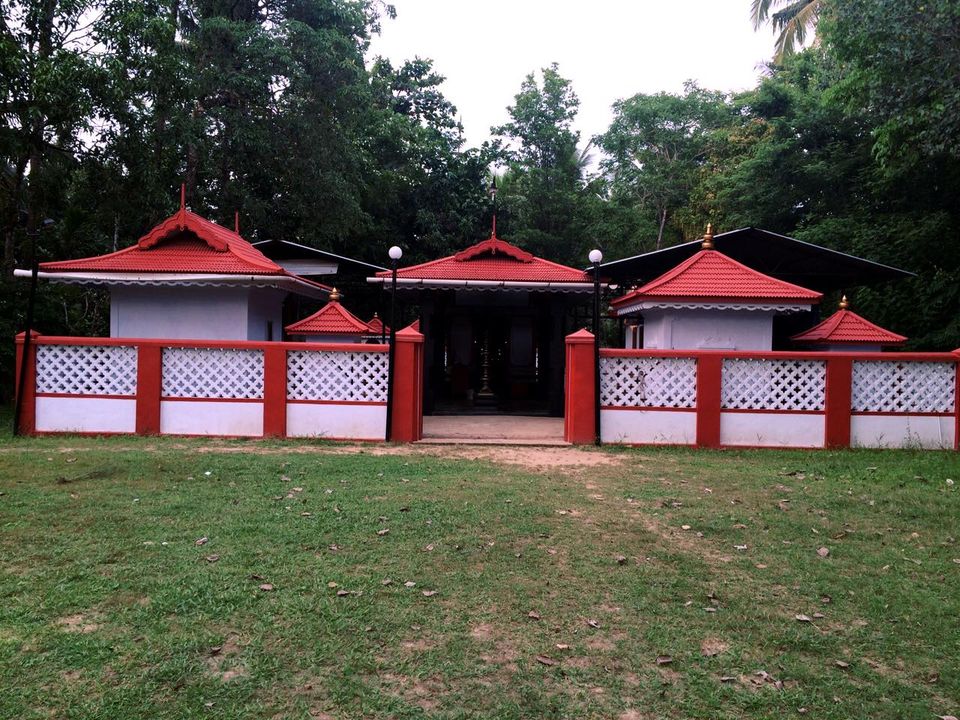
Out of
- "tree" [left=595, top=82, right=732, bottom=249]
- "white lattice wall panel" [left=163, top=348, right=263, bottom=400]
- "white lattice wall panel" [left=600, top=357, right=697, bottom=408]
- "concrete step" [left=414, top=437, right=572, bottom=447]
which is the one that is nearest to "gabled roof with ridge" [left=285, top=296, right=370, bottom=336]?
"white lattice wall panel" [left=163, top=348, right=263, bottom=400]

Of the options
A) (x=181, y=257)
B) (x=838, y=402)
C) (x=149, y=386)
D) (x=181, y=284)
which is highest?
(x=181, y=257)

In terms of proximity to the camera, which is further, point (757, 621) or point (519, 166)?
point (519, 166)

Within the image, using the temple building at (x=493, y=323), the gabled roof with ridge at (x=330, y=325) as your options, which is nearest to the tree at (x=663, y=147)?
the temple building at (x=493, y=323)

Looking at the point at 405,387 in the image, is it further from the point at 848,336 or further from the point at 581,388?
the point at 848,336

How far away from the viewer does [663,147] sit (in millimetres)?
30719

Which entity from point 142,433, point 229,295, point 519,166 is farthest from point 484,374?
point 519,166

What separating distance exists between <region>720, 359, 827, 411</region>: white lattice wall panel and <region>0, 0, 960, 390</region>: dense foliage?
15.9 ft

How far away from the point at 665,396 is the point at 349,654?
7570 mm

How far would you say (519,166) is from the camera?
3084cm

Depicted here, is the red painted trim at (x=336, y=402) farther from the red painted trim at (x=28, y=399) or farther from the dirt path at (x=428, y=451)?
the red painted trim at (x=28, y=399)

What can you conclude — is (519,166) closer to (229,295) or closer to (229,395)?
(229,295)

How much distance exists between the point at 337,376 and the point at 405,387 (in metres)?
1.00

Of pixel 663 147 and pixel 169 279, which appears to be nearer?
pixel 169 279

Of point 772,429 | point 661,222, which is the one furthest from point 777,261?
point 661,222
